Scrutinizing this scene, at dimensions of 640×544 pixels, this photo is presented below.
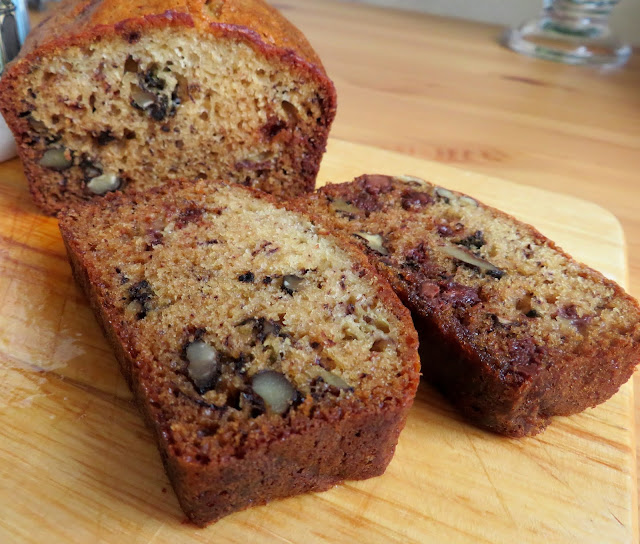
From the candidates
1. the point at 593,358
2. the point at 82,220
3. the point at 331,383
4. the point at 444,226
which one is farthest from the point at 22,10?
the point at 593,358

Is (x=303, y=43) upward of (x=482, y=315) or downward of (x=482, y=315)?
upward

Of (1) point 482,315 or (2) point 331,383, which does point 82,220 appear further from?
(1) point 482,315

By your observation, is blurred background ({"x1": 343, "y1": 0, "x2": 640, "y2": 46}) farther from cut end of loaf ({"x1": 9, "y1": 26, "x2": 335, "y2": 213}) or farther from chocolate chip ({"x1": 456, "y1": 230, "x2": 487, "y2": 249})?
chocolate chip ({"x1": 456, "y1": 230, "x2": 487, "y2": 249})

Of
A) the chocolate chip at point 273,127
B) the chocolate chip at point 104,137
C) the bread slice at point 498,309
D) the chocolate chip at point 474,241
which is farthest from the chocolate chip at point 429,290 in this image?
the chocolate chip at point 104,137

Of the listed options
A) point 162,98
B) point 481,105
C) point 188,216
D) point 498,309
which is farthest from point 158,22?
point 481,105

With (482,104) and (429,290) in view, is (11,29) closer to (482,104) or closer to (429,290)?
(429,290)

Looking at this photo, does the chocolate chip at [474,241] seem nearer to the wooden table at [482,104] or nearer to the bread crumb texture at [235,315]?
the bread crumb texture at [235,315]

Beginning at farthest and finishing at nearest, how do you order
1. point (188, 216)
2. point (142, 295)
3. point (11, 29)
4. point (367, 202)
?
point (11, 29)
point (367, 202)
point (188, 216)
point (142, 295)
